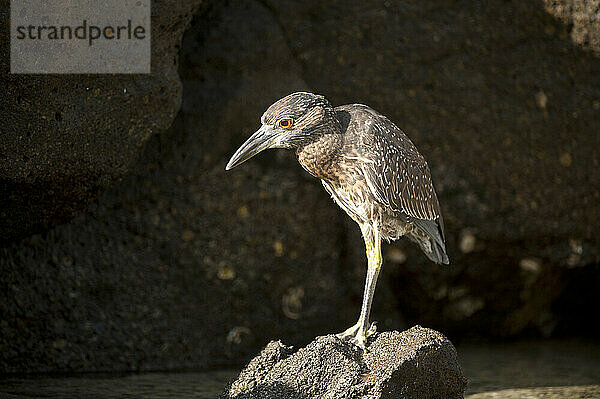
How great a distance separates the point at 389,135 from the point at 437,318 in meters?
1.82

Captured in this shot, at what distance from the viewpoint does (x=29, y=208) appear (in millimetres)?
3420

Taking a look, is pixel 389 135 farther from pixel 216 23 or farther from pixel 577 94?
pixel 577 94

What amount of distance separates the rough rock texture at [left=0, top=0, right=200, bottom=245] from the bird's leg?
1096 mm

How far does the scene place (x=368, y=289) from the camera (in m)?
2.85

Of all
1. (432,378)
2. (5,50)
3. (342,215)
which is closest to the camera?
(432,378)

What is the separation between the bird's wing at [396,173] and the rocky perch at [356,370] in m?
0.43

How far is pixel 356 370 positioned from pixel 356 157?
0.68 meters

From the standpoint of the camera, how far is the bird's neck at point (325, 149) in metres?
2.77

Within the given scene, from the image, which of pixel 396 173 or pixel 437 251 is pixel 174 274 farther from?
pixel 396 173

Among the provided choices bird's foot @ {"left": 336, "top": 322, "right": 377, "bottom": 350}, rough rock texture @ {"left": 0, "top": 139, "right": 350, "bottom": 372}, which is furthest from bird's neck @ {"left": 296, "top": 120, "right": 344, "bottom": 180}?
rough rock texture @ {"left": 0, "top": 139, "right": 350, "bottom": 372}

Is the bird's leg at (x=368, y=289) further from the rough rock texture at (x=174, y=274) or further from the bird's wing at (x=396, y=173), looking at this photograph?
the rough rock texture at (x=174, y=274)

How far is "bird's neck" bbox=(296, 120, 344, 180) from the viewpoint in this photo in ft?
9.07

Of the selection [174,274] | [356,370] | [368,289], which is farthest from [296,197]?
[356,370]

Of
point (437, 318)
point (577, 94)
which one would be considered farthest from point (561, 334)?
point (577, 94)
